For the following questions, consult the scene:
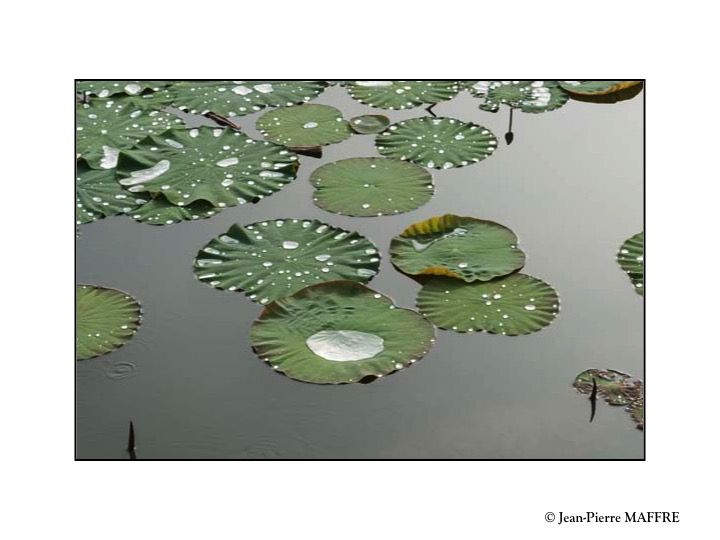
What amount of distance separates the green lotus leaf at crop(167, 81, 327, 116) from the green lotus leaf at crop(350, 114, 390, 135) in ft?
1.05

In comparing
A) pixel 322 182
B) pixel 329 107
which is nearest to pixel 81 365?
pixel 322 182

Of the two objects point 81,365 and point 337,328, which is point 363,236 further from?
point 81,365

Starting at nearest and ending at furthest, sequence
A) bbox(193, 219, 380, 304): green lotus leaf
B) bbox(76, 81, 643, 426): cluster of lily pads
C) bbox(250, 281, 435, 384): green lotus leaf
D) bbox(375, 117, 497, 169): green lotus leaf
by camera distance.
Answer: bbox(250, 281, 435, 384): green lotus leaf < bbox(76, 81, 643, 426): cluster of lily pads < bbox(193, 219, 380, 304): green lotus leaf < bbox(375, 117, 497, 169): green lotus leaf

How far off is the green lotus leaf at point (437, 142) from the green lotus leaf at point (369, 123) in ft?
0.18

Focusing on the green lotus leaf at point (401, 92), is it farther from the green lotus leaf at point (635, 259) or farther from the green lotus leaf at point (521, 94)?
the green lotus leaf at point (635, 259)

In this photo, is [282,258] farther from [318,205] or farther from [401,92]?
[401,92]

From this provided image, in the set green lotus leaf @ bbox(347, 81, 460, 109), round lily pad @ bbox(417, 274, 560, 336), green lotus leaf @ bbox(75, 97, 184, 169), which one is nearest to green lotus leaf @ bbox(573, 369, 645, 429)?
round lily pad @ bbox(417, 274, 560, 336)

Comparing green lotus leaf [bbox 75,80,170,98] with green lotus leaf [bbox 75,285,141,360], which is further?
green lotus leaf [bbox 75,80,170,98]

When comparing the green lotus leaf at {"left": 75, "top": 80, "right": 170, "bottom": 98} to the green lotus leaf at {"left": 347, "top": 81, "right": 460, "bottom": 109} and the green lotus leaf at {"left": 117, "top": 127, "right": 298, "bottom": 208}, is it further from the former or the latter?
the green lotus leaf at {"left": 347, "top": 81, "right": 460, "bottom": 109}

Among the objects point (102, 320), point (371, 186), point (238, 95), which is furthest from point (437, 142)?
point (102, 320)

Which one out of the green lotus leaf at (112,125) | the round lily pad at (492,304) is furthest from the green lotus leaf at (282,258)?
the green lotus leaf at (112,125)

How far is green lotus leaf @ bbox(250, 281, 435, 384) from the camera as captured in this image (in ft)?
8.73

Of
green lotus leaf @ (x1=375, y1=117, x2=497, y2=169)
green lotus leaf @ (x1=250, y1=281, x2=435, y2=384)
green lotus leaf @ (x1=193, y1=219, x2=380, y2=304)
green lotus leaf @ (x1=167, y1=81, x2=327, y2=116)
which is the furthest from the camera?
green lotus leaf @ (x1=167, y1=81, x2=327, y2=116)

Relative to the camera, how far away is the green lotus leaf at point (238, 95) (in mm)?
4229
